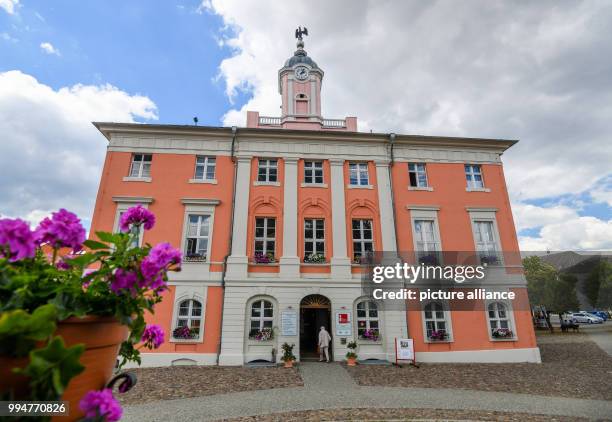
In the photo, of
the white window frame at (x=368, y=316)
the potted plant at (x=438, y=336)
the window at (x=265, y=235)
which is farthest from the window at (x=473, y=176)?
the window at (x=265, y=235)

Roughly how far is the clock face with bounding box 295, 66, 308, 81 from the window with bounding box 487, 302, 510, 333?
16.6m

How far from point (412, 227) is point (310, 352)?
25.1 ft

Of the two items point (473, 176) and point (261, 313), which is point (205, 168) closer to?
point (261, 313)

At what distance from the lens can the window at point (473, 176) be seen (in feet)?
52.5

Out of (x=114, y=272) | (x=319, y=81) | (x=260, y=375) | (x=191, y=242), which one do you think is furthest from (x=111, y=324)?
(x=319, y=81)

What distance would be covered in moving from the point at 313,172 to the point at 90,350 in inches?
563

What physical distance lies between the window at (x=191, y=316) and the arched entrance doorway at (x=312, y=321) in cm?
444

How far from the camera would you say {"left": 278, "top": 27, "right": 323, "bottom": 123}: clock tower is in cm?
1880

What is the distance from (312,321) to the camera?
15.3 metres

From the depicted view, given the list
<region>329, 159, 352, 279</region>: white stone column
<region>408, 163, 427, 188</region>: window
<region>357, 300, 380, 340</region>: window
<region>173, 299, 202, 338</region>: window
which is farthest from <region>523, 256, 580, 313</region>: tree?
<region>173, 299, 202, 338</region>: window

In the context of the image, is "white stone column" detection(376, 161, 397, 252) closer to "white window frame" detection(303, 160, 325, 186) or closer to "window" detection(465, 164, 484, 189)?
"white window frame" detection(303, 160, 325, 186)

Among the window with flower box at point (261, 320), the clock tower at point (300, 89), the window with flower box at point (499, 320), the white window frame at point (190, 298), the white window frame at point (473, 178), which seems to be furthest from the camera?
the clock tower at point (300, 89)

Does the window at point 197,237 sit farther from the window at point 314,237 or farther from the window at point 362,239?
the window at point 362,239

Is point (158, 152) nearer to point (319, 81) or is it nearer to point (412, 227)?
point (319, 81)
